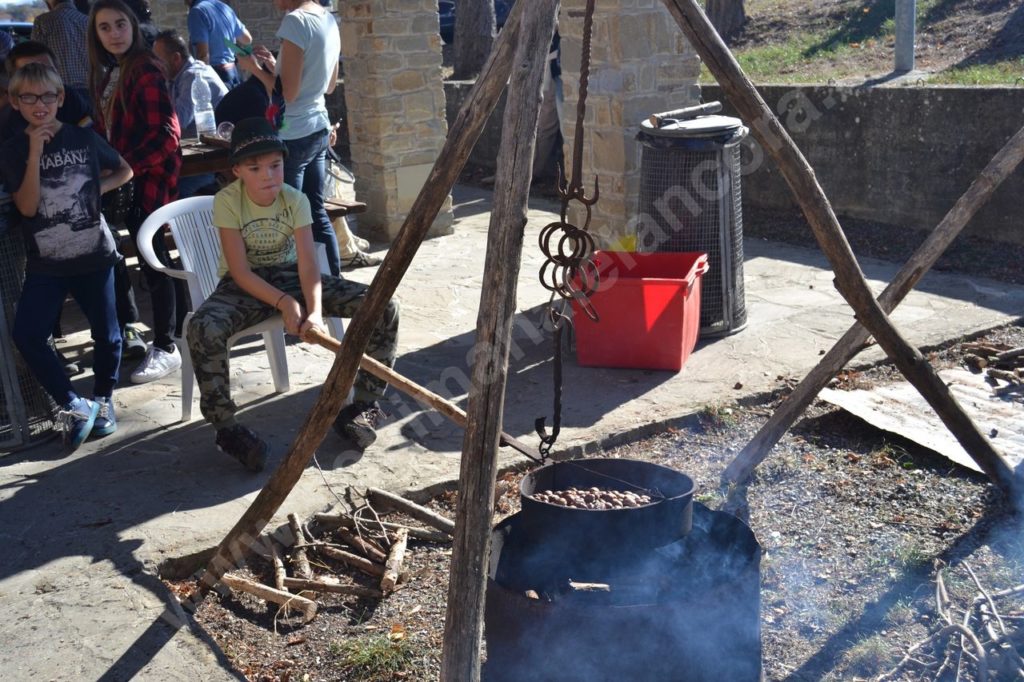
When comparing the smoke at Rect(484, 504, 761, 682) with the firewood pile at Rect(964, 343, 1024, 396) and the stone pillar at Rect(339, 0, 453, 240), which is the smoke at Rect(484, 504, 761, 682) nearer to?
the firewood pile at Rect(964, 343, 1024, 396)

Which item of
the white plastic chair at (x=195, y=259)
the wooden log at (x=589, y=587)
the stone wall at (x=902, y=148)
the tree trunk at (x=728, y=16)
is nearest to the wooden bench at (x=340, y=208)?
the white plastic chair at (x=195, y=259)

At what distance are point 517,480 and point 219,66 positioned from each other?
6.89m

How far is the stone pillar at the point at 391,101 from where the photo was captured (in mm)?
8273

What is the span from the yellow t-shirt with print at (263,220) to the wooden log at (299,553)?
128cm

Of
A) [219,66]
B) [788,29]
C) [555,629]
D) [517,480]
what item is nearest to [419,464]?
[517,480]

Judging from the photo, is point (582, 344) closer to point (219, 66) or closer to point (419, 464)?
point (419, 464)

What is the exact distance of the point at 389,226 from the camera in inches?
344

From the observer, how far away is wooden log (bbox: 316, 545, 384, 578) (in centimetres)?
390

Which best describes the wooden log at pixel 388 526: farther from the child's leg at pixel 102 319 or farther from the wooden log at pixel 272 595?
the child's leg at pixel 102 319

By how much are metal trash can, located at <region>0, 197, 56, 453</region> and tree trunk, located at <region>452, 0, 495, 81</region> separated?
36.8 feet

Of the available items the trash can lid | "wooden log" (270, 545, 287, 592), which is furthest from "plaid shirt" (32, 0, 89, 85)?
"wooden log" (270, 545, 287, 592)

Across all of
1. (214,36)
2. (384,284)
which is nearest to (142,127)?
(384,284)

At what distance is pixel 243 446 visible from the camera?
4.49 meters

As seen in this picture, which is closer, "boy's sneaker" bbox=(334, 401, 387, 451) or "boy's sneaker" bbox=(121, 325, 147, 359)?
"boy's sneaker" bbox=(334, 401, 387, 451)
